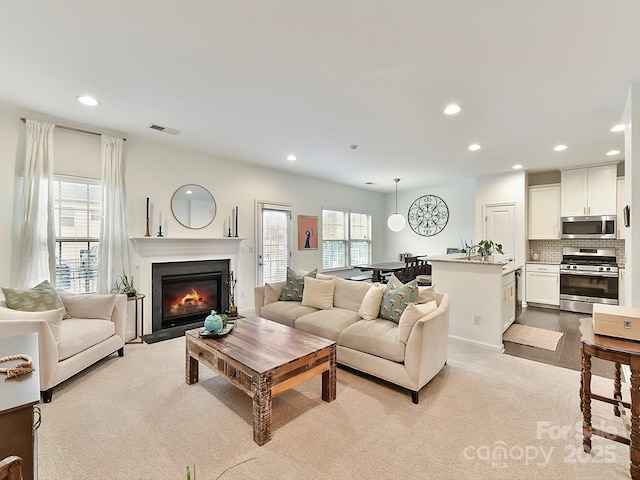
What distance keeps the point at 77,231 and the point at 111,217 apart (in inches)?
16.3

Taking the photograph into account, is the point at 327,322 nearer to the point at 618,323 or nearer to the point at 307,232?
the point at 618,323

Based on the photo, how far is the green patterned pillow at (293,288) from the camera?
4.03 meters

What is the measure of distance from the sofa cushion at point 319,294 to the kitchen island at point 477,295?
152cm

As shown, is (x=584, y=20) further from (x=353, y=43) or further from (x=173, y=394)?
(x=173, y=394)

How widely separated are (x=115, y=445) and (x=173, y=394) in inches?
24.8

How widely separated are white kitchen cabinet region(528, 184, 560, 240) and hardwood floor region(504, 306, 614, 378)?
1.49 metres

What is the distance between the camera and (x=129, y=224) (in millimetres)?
3967

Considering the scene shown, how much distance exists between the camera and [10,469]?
77cm

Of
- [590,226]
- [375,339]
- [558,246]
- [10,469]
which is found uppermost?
[590,226]

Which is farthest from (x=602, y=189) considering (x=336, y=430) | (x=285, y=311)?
(x=336, y=430)

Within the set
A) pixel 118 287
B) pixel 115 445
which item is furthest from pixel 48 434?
pixel 118 287

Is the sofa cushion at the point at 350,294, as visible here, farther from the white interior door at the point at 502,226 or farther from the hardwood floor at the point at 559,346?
the white interior door at the point at 502,226

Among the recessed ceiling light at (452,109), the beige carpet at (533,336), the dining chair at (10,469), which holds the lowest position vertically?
the beige carpet at (533,336)

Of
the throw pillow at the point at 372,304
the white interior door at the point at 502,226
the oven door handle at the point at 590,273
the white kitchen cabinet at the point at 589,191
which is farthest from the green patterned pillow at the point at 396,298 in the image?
the white kitchen cabinet at the point at 589,191
